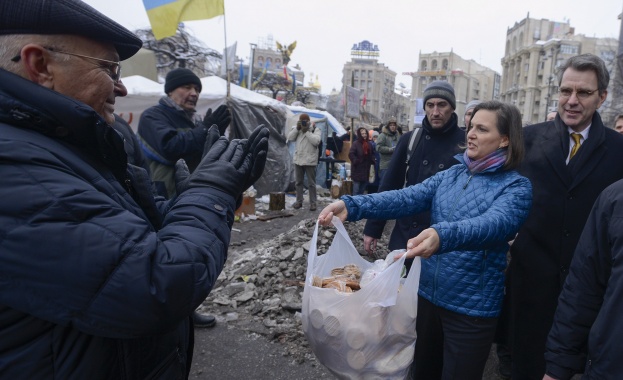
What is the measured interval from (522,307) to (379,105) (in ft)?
328

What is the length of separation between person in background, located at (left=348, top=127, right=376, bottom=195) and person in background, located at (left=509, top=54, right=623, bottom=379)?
7.37m

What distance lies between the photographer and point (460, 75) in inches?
3410

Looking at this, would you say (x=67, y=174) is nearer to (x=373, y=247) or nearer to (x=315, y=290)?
(x=315, y=290)

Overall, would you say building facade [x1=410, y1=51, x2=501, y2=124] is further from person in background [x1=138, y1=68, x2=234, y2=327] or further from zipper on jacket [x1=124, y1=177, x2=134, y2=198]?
zipper on jacket [x1=124, y1=177, x2=134, y2=198]

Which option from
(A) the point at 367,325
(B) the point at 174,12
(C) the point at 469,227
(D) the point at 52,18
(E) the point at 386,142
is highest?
(B) the point at 174,12

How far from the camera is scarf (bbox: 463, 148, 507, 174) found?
2.07 m

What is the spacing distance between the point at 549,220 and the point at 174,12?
527 centimetres

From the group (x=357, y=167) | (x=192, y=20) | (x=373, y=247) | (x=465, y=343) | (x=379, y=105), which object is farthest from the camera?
(x=379, y=105)

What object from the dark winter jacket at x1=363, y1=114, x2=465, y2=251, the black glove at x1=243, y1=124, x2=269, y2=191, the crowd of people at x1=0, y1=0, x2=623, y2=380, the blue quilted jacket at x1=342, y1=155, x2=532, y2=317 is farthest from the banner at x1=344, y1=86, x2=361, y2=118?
the black glove at x1=243, y1=124, x2=269, y2=191

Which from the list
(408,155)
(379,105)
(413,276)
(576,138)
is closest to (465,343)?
(413,276)

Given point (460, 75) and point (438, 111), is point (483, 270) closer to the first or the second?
point (438, 111)

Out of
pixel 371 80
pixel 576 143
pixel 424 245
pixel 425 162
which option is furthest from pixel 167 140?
pixel 371 80

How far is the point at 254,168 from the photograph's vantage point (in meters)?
1.46

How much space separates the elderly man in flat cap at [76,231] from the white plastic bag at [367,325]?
0.76 m
